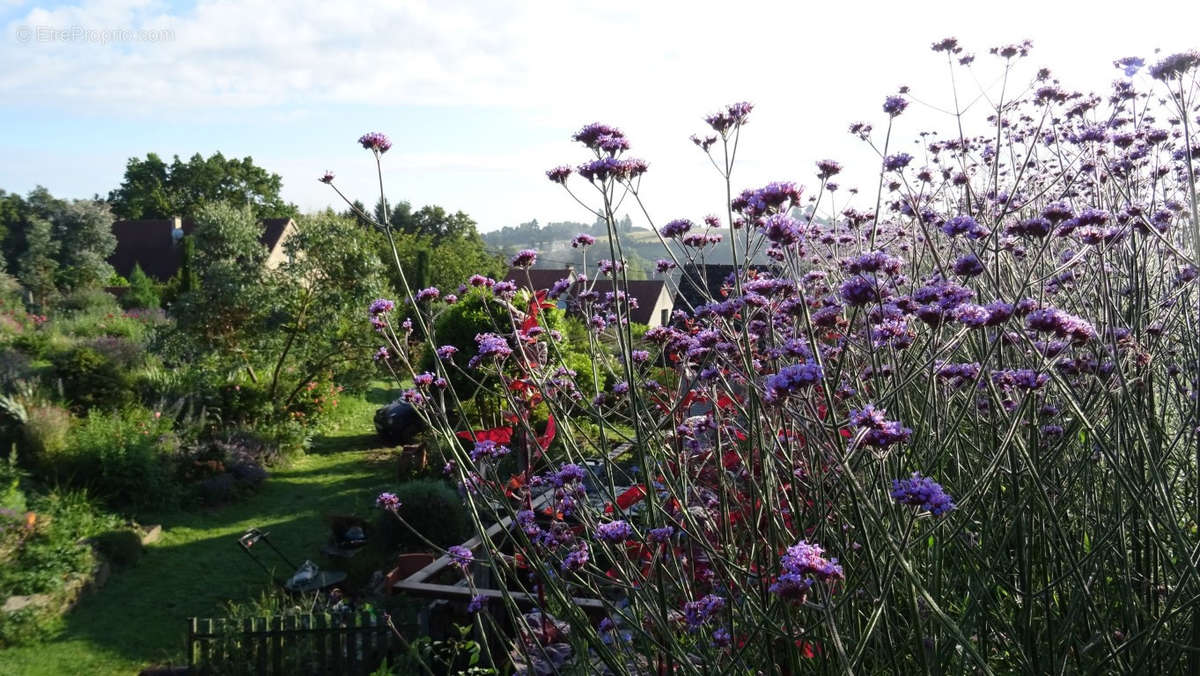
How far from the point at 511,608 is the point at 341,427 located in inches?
498

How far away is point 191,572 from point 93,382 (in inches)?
237

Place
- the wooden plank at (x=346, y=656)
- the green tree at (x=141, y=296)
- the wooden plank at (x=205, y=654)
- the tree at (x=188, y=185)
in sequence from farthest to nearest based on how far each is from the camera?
the tree at (x=188, y=185), the green tree at (x=141, y=296), the wooden plank at (x=205, y=654), the wooden plank at (x=346, y=656)

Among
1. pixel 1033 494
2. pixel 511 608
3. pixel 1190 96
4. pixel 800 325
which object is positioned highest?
pixel 1190 96

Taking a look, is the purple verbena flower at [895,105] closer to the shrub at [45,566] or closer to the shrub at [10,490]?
the shrub at [45,566]

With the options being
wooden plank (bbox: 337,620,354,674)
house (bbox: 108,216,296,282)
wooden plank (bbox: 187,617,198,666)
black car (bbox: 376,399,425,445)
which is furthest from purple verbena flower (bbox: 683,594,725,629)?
house (bbox: 108,216,296,282)

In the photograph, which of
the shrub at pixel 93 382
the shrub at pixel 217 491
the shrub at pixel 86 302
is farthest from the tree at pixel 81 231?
the shrub at pixel 217 491

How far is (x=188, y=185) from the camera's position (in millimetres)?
50438

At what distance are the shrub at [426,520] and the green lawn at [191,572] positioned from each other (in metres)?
0.90

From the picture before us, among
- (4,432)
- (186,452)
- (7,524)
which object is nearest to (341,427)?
(186,452)

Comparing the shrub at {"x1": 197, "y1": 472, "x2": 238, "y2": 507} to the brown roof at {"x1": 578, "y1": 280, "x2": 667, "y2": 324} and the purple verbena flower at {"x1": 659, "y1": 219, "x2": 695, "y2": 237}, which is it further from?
the brown roof at {"x1": 578, "y1": 280, "x2": 667, "y2": 324}

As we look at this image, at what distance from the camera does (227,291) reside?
517 inches

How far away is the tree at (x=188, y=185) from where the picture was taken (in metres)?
49.1

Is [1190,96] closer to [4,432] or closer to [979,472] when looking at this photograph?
[979,472]

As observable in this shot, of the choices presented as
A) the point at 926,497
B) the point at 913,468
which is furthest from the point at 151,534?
the point at 926,497
